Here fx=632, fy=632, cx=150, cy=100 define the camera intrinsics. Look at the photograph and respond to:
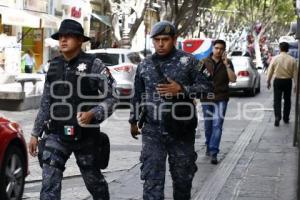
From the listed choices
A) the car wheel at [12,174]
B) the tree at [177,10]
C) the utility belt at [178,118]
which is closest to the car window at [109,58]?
the car wheel at [12,174]

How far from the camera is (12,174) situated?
5754mm

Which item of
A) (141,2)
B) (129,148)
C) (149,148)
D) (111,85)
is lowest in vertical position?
(129,148)

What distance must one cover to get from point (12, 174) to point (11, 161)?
12cm

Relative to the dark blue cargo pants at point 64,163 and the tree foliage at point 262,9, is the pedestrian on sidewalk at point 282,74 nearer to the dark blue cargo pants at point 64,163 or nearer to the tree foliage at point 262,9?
the dark blue cargo pants at point 64,163

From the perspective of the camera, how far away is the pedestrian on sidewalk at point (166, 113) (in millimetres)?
5152

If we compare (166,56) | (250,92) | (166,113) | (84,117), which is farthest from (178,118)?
(250,92)

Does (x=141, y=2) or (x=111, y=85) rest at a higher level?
(x=141, y=2)

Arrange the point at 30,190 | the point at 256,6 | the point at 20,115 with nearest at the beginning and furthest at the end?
the point at 30,190
the point at 20,115
the point at 256,6

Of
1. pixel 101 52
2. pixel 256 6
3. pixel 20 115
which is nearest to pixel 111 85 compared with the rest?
pixel 20 115

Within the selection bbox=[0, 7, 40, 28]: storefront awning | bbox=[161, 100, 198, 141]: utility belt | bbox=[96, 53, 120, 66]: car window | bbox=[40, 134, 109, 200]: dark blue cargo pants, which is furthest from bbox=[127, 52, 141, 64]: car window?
bbox=[40, 134, 109, 200]: dark blue cargo pants

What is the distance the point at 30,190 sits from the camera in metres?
6.93

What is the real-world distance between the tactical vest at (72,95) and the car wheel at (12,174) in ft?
2.60

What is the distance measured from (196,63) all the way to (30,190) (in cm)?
270

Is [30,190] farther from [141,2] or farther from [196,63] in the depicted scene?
[141,2]
